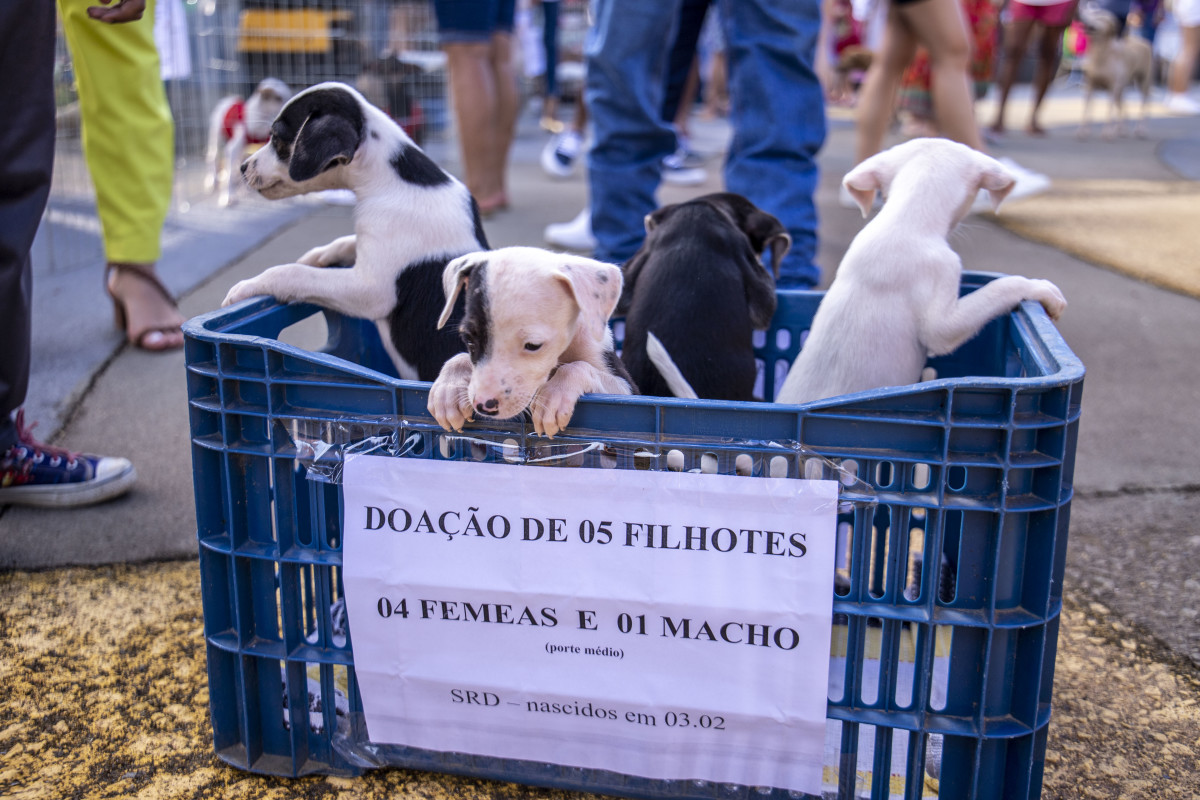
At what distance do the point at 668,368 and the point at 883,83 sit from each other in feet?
12.9

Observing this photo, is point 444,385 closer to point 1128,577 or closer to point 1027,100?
point 1128,577

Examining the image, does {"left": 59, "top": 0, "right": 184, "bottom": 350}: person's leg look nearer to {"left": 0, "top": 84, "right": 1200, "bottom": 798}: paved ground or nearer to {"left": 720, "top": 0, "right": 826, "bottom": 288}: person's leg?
{"left": 0, "top": 84, "right": 1200, "bottom": 798}: paved ground

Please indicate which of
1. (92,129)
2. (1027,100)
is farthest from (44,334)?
(1027,100)

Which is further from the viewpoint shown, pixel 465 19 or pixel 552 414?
pixel 465 19

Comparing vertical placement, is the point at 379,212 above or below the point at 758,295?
above

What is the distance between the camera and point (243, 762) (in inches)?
67.4

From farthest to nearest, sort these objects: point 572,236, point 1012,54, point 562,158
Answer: point 1012,54
point 562,158
point 572,236

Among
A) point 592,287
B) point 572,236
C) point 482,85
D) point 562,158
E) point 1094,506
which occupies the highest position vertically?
point 482,85

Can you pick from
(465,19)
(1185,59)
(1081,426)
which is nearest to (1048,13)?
(1185,59)

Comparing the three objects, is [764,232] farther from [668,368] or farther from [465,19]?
[465,19]

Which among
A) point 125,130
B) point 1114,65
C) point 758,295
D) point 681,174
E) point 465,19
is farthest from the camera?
point 1114,65

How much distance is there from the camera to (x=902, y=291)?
214cm

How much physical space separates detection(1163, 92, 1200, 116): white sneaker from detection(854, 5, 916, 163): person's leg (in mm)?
10776

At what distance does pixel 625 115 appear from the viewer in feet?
11.8
